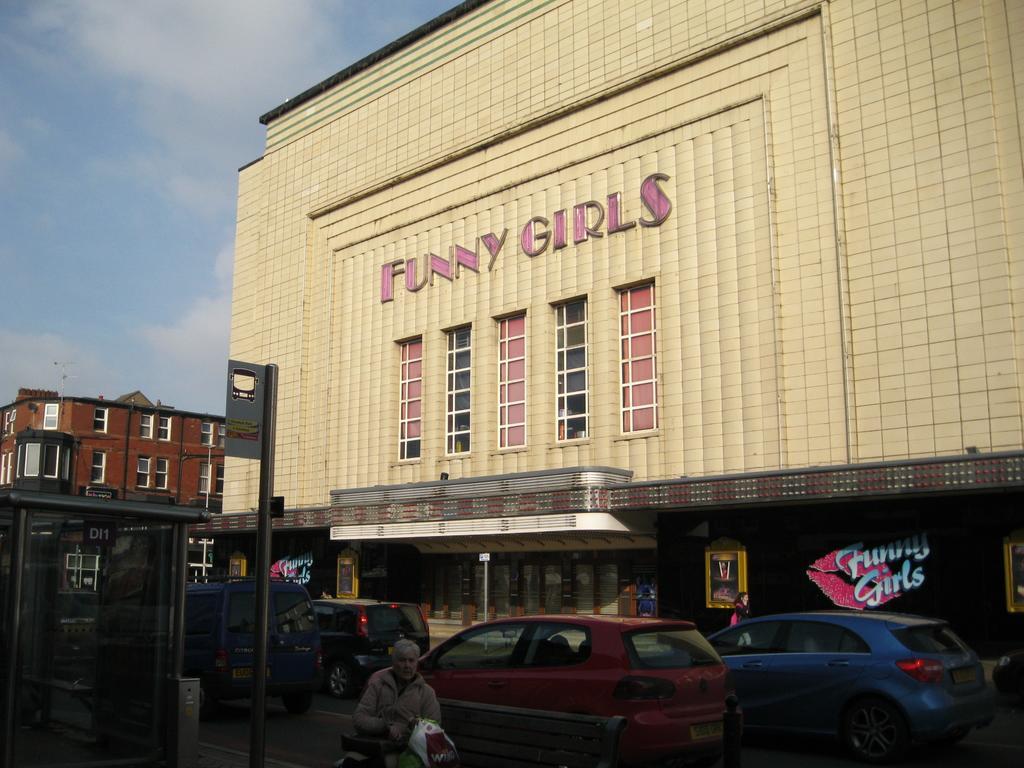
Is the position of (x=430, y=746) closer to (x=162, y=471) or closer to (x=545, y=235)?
(x=545, y=235)

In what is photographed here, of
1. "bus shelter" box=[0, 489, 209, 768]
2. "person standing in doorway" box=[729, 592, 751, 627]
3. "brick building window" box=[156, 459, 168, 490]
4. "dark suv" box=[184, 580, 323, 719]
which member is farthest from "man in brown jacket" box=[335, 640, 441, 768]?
"brick building window" box=[156, 459, 168, 490]

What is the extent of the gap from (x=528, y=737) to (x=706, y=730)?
2.20 metres

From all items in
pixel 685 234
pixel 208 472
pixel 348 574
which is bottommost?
pixel 348 574

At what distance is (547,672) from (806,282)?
49.4 ft

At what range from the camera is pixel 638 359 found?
1016 inches

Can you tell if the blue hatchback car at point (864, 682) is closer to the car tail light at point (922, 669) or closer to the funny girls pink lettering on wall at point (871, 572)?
the car tail light at point (922, 669)

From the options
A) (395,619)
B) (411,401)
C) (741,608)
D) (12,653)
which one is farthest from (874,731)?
(411,401)

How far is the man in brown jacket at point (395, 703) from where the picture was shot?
6926 millimetres

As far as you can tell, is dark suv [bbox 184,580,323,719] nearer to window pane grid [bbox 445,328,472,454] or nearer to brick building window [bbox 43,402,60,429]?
window pane grid [bbox 445,328,472,454]

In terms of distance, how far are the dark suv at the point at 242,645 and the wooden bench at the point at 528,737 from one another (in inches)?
264

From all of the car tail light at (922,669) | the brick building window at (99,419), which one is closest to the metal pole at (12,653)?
the car tail light at (922,669)

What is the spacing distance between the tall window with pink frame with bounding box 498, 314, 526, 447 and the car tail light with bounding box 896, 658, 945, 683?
17.4 metres

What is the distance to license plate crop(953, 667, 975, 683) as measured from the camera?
37.2 ft

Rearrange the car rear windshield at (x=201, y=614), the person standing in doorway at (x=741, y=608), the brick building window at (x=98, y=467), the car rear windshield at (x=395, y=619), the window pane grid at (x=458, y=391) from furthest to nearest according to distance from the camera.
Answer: the brick building window at (x=98, y=467) → the window pane grid at (x=458, y=391) → the person standing in doorway at (x=741, y=608) → the car rear windshield at (x=395, y=619) → the car rear windshield at (x=201, y=614)
